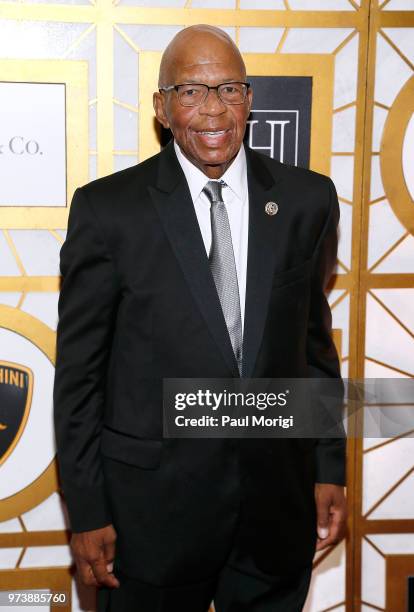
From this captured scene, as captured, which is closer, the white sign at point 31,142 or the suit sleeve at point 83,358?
the suit sleeve at point 83,358

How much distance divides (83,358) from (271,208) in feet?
1.65

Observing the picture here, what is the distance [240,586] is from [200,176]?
897mm

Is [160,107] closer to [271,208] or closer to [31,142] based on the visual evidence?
[271,208]

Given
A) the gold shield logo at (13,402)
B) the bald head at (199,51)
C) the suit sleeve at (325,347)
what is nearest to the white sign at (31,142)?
the gold shield logo at (13,402)

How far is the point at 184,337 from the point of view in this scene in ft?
4.90

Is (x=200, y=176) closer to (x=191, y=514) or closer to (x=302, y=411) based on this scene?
(x=302, y=411)

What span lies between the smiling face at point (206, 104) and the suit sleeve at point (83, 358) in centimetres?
25

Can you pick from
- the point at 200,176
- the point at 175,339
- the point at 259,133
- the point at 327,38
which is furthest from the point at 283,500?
the point at 327,38

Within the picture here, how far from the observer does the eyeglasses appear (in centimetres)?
151

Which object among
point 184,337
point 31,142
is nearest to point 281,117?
point 31,142

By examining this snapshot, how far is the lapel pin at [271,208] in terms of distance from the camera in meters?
1.57

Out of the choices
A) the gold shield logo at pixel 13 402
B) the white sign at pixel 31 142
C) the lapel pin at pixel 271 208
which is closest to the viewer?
the lapel pin at pixel 271 208

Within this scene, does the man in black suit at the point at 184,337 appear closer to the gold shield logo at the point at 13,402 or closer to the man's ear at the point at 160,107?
the man's ear at the point at 160,107

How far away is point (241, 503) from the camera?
1.55m
